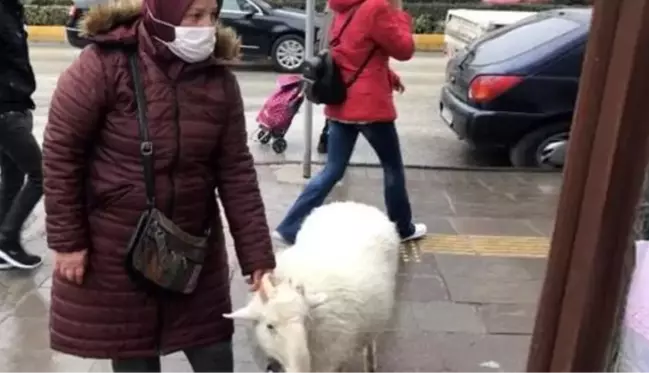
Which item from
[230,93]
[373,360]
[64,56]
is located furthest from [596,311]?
[64,56]

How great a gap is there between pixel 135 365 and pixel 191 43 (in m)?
1.18

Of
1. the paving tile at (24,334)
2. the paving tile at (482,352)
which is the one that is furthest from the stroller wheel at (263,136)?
the paving tile at (482,352)

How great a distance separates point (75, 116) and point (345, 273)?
4.46ft

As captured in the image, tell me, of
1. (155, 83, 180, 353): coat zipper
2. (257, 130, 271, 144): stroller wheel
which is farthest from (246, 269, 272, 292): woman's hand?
(257, 130, 271, 144): stroller wheel

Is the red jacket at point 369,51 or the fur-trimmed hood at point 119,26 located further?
the red jacket at point 369,51

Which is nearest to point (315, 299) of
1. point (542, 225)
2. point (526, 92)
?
point (542, 225)

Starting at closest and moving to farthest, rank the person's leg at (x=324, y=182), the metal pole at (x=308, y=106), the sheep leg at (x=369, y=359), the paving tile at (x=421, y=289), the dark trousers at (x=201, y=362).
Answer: the dark trousers at (x=201, y=362)
the sheep leg at (x=369, y=359)
the paving tile at (x=421, y=289)
the person's leg at (x=324, y=182)
the metal pole at (x=308, y=106)

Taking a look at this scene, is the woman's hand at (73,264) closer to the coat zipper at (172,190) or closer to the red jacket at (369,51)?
the coat zipper at (172,190)

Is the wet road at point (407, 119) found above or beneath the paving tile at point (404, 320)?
beneath

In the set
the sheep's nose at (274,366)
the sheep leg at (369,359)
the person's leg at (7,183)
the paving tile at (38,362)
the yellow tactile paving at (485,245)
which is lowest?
the yellow tactile paving at (485,245)

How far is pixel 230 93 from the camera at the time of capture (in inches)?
116

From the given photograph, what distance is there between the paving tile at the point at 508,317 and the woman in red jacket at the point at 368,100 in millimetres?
1229

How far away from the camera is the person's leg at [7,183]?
5.45 meters

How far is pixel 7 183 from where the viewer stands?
18.0 ft
